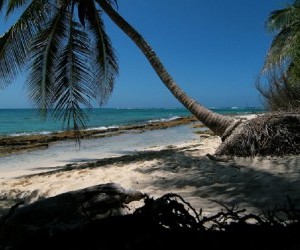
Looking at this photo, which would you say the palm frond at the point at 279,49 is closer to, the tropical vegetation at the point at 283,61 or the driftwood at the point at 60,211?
the tropical vegetation at the point at 283,61

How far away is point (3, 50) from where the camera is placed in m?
10.4

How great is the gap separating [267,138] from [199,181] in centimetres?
235

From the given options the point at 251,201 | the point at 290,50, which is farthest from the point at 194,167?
the point at 290,50

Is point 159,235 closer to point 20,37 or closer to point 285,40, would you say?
point 20,37

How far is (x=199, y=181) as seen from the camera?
604 centimetres

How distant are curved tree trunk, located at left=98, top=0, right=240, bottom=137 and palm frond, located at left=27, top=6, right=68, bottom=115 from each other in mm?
1461

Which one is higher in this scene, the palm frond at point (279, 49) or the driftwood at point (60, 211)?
the palm frond at point (279, 49)

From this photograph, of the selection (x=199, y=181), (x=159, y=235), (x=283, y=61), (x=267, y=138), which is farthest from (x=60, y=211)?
(x=283, y=61)

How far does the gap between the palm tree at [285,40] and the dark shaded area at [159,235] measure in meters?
11.7

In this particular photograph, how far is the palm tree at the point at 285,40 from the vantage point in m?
12.3

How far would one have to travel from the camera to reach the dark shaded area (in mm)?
1047

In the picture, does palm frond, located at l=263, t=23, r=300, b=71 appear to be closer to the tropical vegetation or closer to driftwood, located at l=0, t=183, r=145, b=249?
the tropical vegetation

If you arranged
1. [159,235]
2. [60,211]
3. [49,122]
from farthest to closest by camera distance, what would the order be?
[49,122] → [60,211] → [159,235]

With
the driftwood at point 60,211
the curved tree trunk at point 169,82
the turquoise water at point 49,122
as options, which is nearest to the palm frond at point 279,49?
the turquoise water at point 49,122
